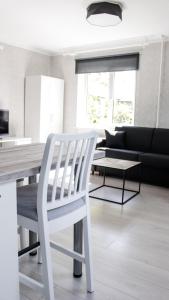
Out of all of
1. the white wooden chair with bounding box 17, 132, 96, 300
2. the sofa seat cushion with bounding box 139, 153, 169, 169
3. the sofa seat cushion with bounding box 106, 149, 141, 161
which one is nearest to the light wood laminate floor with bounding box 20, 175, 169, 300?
the white wooden chair with bounding box 17, 132, 96, 300

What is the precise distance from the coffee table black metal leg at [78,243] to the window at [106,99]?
3837mm

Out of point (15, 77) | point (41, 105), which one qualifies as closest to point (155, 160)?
point (41, 105)

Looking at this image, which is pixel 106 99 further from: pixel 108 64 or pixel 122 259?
pixel 122 259

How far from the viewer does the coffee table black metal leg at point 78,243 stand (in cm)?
167

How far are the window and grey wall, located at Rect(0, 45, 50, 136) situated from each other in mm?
1083

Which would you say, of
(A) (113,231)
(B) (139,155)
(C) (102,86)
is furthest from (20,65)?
(A) (113,231)

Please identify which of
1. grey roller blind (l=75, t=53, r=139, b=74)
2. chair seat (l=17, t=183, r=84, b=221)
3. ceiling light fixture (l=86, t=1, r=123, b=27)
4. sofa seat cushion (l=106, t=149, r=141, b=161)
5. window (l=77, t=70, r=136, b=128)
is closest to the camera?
chair seat (l=17, t=183, r=84, b=221)

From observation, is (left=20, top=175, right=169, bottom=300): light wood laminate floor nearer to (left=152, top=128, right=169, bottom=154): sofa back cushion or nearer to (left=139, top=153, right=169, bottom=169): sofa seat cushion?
(left=139, top=153, right=169, bottom=169): sofa seat cushion

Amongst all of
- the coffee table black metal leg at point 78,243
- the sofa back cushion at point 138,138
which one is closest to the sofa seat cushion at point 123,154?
the sofa back cushion at point 138,138

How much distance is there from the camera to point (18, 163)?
1.31 meters

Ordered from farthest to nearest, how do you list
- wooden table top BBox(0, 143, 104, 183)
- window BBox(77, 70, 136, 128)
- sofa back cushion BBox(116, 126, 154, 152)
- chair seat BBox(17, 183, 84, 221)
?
window BBox(77, 70, 136, 128), sofa back cushion BBox(116, 126, 154, 152), chair seat BBox(17, 183, 84, 221), wooden table top BBox(0, 143, 104, 183)

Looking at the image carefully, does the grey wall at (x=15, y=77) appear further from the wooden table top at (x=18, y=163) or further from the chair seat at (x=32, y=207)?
the chair seat at (x=32, y=207)

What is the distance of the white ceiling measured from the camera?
10.7ft

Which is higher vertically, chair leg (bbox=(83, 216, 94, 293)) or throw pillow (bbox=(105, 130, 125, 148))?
throw pillow (bbox=(105, 130, 125, 148))
